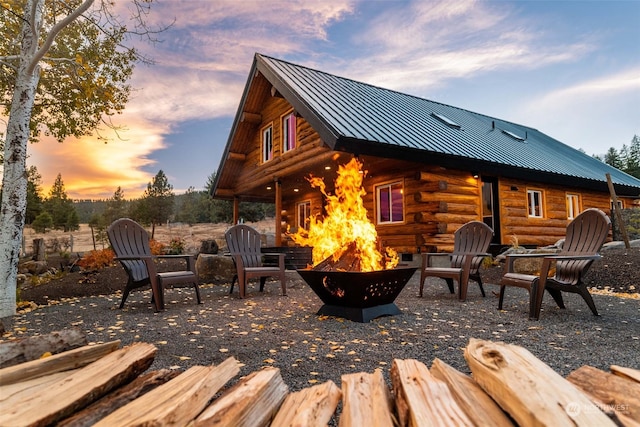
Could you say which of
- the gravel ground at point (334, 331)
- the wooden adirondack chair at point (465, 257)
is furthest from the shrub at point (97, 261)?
the wooden adirondack chair at point (465, 257)

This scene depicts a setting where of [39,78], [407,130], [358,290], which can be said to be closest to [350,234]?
[358,290]

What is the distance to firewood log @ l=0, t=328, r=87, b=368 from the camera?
1.38 metres

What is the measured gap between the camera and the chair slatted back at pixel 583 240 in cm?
393

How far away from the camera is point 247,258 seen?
6223 mm

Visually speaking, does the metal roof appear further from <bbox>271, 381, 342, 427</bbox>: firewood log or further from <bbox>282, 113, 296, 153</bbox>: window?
<bbox>271, 381, 342, 427</bbox>: firewood log

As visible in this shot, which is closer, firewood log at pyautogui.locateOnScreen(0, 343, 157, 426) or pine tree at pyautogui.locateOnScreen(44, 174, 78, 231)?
firewood log at pyautogui.locateOnScreen(0, 343, 157, 426)

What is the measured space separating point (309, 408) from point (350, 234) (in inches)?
147

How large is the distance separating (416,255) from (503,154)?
4.52 m

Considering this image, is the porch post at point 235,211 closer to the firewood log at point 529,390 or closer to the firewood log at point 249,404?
the firewood log at point 249,404

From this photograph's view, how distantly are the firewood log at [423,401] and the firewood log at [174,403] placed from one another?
70 centimetres

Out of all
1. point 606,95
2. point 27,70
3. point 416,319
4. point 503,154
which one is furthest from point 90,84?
point 606,95

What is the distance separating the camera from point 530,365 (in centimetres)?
→ 129

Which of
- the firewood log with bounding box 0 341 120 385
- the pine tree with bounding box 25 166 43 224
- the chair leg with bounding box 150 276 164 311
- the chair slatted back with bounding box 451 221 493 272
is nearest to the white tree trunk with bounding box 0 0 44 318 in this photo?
the chair leg with bounding box 150 276 164 311

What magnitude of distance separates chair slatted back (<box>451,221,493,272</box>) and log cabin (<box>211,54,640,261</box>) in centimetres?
139
